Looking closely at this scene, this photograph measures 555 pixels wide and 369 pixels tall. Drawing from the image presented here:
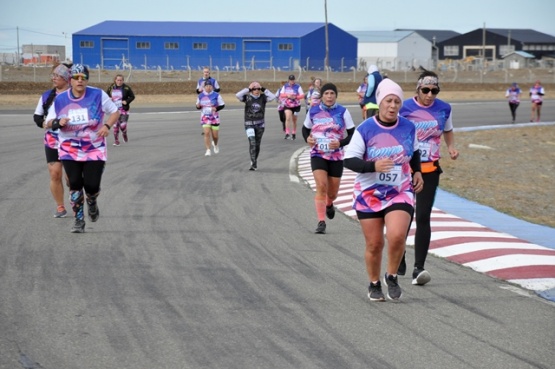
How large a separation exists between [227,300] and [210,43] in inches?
3360

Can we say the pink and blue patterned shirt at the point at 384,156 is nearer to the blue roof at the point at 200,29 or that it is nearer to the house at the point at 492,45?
the blue roof at the point at 200,29

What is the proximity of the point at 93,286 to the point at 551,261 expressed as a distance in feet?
15.7

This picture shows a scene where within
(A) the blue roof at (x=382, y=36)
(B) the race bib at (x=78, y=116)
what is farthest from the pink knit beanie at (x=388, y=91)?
(A) the blue roof at (x=382, y=36)

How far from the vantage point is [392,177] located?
8102mm

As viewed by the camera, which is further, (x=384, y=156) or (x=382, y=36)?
(x=382, y=36)

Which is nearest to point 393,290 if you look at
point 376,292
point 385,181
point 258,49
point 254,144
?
point 376,292

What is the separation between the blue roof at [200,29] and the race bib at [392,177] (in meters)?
84.3

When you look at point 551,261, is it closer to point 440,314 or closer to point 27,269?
point 440,314

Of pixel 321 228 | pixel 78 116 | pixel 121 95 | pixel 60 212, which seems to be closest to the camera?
pixel 78 116

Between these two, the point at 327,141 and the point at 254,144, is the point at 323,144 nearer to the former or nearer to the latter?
the point at 327,141

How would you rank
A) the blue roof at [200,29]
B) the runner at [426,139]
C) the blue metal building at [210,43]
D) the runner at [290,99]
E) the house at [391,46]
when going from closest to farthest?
1. the runner at [426,139]
2. the runner at [290,99]
3. the blue metal building at [210,43]
4. the blue roof at [200,29]
5. the house at [391,46]

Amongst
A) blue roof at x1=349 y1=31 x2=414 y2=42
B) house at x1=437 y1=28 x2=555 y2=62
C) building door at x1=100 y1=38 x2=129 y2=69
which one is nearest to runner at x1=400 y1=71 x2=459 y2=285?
building door at x1=100 y1=38 x2=129 y2=69

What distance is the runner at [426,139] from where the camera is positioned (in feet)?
30.1

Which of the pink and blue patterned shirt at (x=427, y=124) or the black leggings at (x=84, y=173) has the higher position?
the pink and blue patterned shirt at (x=427, y=124)
